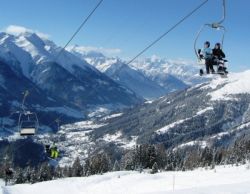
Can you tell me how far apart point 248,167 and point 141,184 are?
10178 mm

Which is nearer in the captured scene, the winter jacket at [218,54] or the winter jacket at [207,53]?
the winter jacket at [218,54]

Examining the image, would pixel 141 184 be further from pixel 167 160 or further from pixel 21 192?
pixel 167 160

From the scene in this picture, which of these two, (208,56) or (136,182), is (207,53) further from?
(136,182)

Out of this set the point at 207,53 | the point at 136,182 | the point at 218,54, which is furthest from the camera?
the point at 136,182

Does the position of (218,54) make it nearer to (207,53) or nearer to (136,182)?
(207,53)

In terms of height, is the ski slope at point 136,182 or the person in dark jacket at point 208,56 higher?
the person in dark jacket at point 208,56

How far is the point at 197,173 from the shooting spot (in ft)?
158

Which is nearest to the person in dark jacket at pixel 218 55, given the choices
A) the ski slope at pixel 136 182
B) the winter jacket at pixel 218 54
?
the winter jacket at pixel 218 54

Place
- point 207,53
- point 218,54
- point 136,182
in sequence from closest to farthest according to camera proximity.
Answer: point 218,54 < point 207,53 < point 136,182

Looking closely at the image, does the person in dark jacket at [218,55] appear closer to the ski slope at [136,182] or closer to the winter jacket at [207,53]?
the winter jacket at [207,53]

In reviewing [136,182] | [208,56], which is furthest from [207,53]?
[136,182]

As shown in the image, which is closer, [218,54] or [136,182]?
[218,54]

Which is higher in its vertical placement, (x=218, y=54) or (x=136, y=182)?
(x=218, y=54)

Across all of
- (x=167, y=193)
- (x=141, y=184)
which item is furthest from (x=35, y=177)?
(x=167, y=193)
